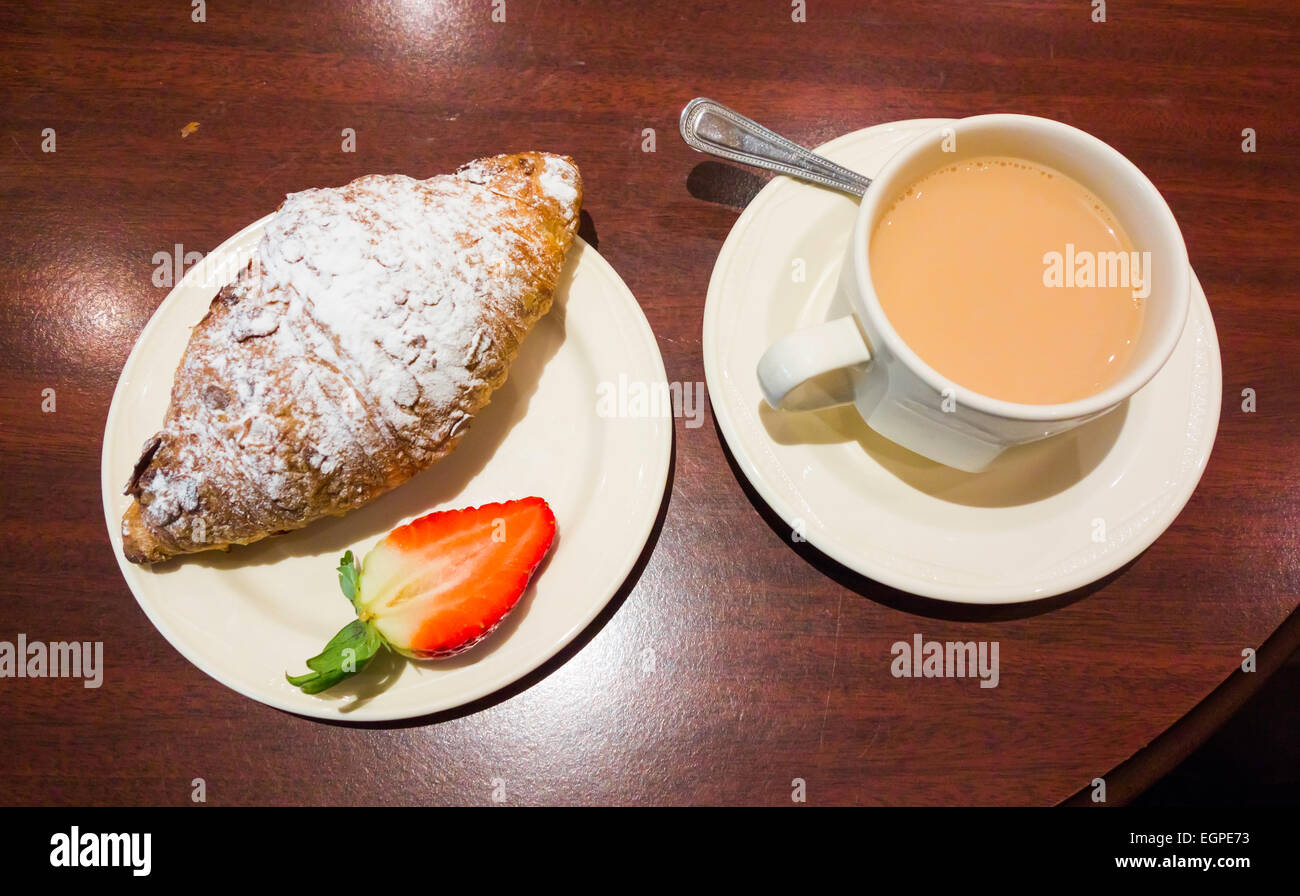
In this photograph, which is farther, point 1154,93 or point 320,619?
point 1154,93

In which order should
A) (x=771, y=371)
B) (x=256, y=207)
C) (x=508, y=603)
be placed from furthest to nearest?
(x=256, y=207), (x=508, y=603), (x=771, y=371)

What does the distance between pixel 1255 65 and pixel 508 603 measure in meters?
1.14

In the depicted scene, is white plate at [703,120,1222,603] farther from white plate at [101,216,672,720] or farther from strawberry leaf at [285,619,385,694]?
strawberry leaf at [285,619,385,694]

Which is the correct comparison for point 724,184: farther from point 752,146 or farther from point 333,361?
point 333,361

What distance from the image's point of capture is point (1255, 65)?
99 cm

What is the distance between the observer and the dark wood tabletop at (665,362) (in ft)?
2.67

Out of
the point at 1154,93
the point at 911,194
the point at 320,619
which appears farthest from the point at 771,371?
the point at 1154,93

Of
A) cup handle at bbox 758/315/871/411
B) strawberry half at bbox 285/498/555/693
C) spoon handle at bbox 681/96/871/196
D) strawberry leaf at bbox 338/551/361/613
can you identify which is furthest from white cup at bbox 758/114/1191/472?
strawberry leaf at bbox 338/551/361/613

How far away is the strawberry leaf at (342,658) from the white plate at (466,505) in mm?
29

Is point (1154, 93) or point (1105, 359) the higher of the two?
point (1154, 93)

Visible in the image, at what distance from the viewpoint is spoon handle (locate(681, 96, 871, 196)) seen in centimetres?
82

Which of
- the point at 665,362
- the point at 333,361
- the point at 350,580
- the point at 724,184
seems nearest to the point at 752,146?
the point at 724,184

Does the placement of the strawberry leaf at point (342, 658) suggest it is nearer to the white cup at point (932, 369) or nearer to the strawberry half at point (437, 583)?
the strawberry half at point (437, 583)
